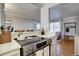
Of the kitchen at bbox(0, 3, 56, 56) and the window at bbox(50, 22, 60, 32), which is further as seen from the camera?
the window at bbox(50, 22, 60, 32)

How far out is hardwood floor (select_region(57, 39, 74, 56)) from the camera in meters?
1.01

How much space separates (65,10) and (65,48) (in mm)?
469

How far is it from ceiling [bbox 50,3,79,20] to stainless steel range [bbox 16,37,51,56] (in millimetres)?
344

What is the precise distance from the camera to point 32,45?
98cm

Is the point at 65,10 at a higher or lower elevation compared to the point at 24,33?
higher

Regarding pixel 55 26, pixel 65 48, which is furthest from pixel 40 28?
pixel 65 48

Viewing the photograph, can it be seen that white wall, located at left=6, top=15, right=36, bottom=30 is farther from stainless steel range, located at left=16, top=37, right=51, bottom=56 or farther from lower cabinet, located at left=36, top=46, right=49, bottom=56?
lower cabinet, located at left=36, top=46, right=49, bottom=56

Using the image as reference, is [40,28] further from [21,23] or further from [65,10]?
[65,10]

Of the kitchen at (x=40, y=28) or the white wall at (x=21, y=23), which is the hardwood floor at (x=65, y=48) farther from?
the white wall at (x=21, y=23)

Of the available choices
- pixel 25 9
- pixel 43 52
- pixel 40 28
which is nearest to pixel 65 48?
pixel 43 52

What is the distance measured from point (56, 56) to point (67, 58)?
5.2 inches

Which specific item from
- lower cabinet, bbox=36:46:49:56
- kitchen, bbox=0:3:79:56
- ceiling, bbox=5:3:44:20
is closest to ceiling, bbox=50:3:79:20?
kitchen, bbox=0:3:79:56

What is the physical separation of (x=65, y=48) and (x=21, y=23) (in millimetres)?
624

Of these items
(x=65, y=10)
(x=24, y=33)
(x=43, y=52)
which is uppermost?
(x=65, y=10)
